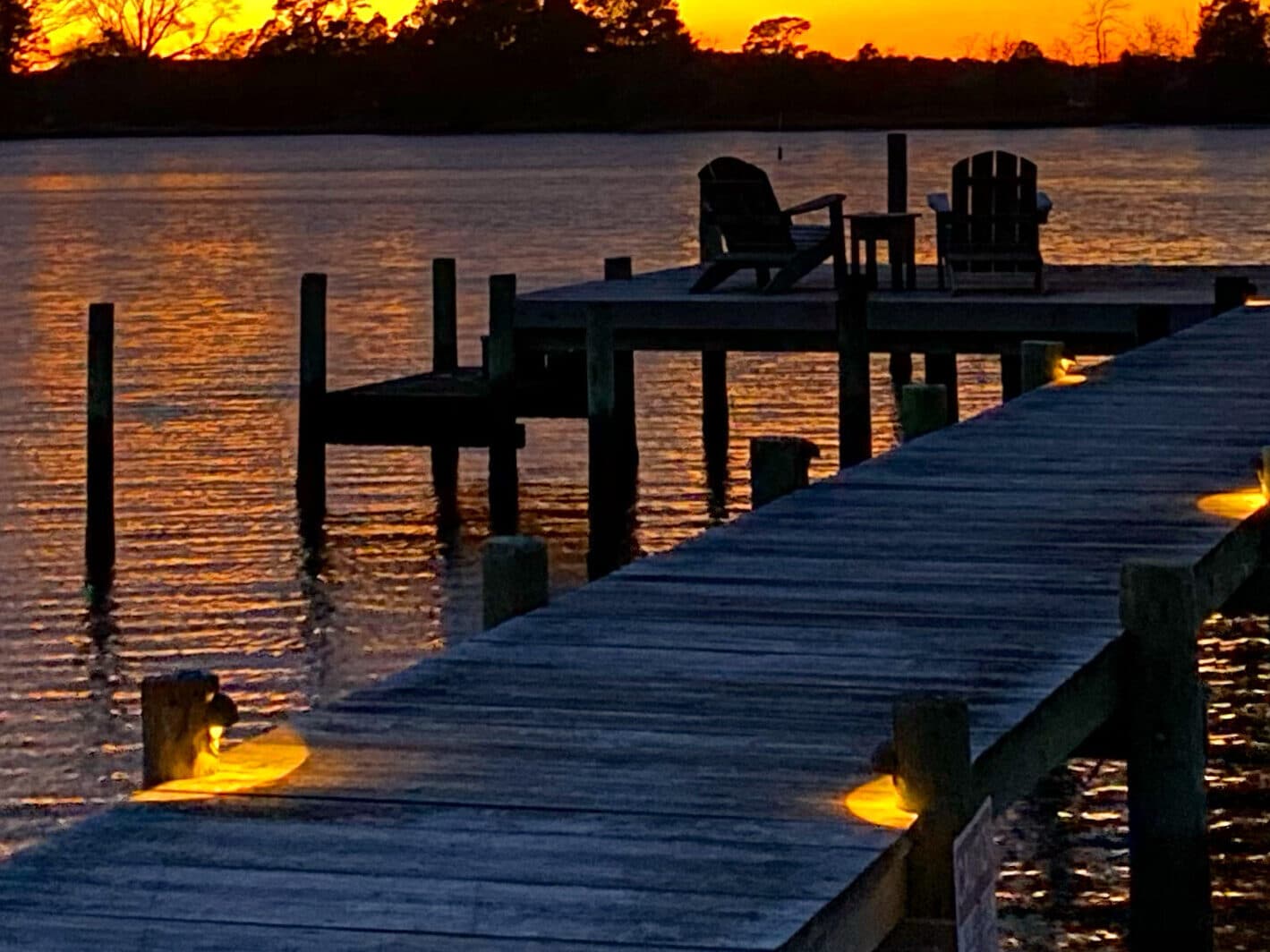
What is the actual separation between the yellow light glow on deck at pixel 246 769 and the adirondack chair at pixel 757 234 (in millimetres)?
12947

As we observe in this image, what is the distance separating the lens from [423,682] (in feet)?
23.5

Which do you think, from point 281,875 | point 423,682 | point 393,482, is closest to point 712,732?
point 423,682

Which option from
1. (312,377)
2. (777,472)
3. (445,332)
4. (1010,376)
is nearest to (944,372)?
(1010,376)

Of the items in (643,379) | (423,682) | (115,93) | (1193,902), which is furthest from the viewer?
(115,93)

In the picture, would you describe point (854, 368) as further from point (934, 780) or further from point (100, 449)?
point (934, 780)

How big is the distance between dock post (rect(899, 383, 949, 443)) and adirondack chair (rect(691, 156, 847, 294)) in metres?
6.21

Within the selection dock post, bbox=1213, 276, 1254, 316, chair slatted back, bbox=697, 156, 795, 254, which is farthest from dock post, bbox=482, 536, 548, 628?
chair slatted back, bbox=697, 156, 795, 254

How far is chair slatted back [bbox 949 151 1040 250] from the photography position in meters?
18.6

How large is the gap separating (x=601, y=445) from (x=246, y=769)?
39.1ft

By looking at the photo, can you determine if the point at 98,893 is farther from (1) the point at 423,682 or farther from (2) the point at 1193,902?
(2) the point at 1193,902

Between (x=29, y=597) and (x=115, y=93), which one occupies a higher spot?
(x=115, y=93)

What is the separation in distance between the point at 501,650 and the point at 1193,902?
2.27 metres

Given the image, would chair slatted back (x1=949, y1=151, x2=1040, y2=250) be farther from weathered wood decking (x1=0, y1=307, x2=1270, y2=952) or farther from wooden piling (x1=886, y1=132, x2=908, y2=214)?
weathered wood decking (x1=0, y1=307, x2=1270, y2=952)

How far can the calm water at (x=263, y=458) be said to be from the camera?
1491 cm
